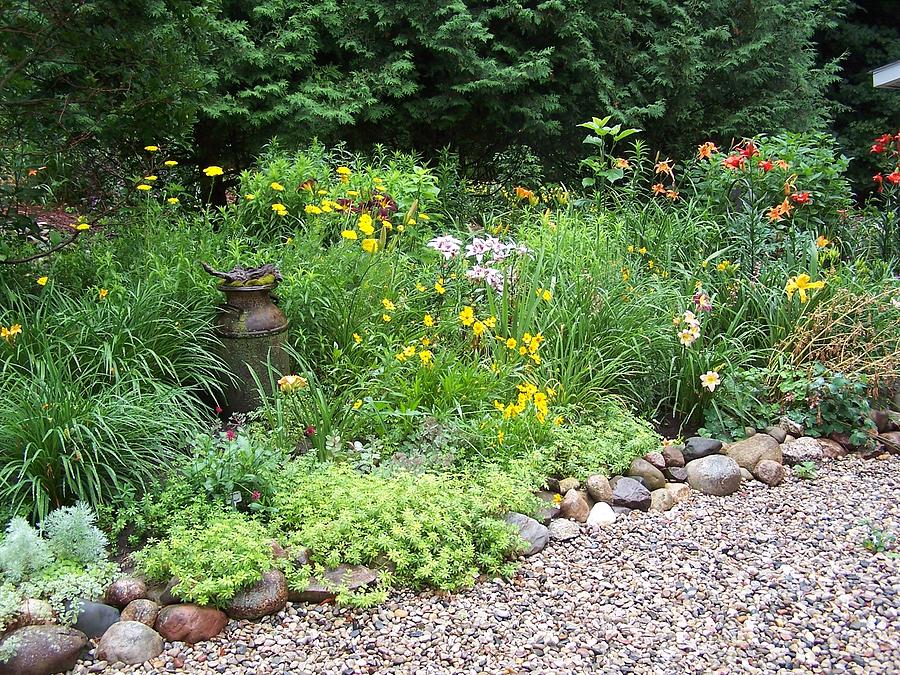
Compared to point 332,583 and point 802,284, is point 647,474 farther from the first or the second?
point 332,583

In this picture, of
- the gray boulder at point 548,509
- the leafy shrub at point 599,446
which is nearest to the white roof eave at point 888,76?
the leafy shrub at point 599,446

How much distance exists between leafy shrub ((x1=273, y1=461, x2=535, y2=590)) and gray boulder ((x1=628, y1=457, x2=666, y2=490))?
66 centimetres

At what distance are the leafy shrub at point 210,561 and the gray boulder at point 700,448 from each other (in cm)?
201

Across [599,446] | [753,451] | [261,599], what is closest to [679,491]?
[599,446]

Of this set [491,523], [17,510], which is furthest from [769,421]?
[17,510]

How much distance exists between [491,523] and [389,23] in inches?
190

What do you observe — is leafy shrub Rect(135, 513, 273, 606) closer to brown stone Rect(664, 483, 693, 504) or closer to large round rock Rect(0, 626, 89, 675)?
large round rock Rect(0, 626, 89, 675)

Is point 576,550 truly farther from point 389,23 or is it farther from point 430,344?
point 389,23

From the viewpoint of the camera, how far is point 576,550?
9.44ft

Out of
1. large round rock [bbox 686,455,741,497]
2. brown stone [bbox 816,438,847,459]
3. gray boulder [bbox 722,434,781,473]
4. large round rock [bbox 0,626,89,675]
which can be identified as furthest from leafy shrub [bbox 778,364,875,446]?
large round rock [bbox 0,626,89,675]

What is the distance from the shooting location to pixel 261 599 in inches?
94.0

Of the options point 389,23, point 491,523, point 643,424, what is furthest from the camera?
point 389,23

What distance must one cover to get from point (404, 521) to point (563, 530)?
2.23ft

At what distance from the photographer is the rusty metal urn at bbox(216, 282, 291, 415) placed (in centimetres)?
350
